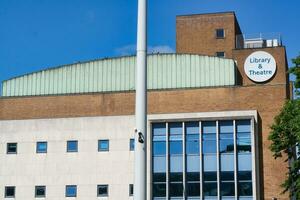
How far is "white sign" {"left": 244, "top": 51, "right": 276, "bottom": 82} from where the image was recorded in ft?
167

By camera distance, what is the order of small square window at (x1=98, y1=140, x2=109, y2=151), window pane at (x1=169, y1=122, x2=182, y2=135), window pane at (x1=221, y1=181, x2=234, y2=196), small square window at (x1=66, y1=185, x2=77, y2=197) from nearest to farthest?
window pane at (x1=221, y1=181, x2=234, y2=196) < window pane at (x1=169, y1=122, x2=182, y2=135) < small square window at (x1=66, y1=185, x2=77, y2=197) < small square window at (x1=98, y1=140, x2=109, y2=151)

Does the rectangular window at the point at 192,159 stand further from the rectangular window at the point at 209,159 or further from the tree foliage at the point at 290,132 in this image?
the tree foliage at the point at 290,132

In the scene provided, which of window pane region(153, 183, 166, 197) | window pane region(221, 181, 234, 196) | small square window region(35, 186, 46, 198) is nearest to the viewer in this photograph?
window pane region(221, 181, 234, 196)

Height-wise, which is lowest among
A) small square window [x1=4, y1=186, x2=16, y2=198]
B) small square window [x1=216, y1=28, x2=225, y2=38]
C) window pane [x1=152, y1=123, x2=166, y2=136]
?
small square window [x1=4, y1=186, x2=16, y2=198]

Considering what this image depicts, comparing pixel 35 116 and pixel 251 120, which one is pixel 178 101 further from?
pixel 35 116

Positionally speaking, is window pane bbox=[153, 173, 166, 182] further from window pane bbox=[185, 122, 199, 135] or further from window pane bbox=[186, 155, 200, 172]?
window pane bbox=[185, 122, 199, 135]

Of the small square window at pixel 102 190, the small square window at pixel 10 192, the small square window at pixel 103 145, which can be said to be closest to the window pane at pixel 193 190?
the small square window at pixel 102 190

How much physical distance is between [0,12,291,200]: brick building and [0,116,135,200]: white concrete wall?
0.24 feet

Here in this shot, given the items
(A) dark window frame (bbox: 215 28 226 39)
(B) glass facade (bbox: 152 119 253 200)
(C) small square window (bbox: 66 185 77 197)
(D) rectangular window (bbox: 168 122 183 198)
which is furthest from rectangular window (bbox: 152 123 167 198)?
(A) dark window frame (bbox: 215 28 226 39)

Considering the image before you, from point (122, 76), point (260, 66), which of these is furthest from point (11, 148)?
point (260, 66)

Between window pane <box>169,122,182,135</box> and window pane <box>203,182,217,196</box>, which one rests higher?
window pane <box>169,122,182,135</box>

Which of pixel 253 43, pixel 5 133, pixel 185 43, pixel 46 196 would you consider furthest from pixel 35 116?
pixel 253 43

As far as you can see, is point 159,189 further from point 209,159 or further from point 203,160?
point 209,159

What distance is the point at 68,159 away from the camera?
48375 millimetres
